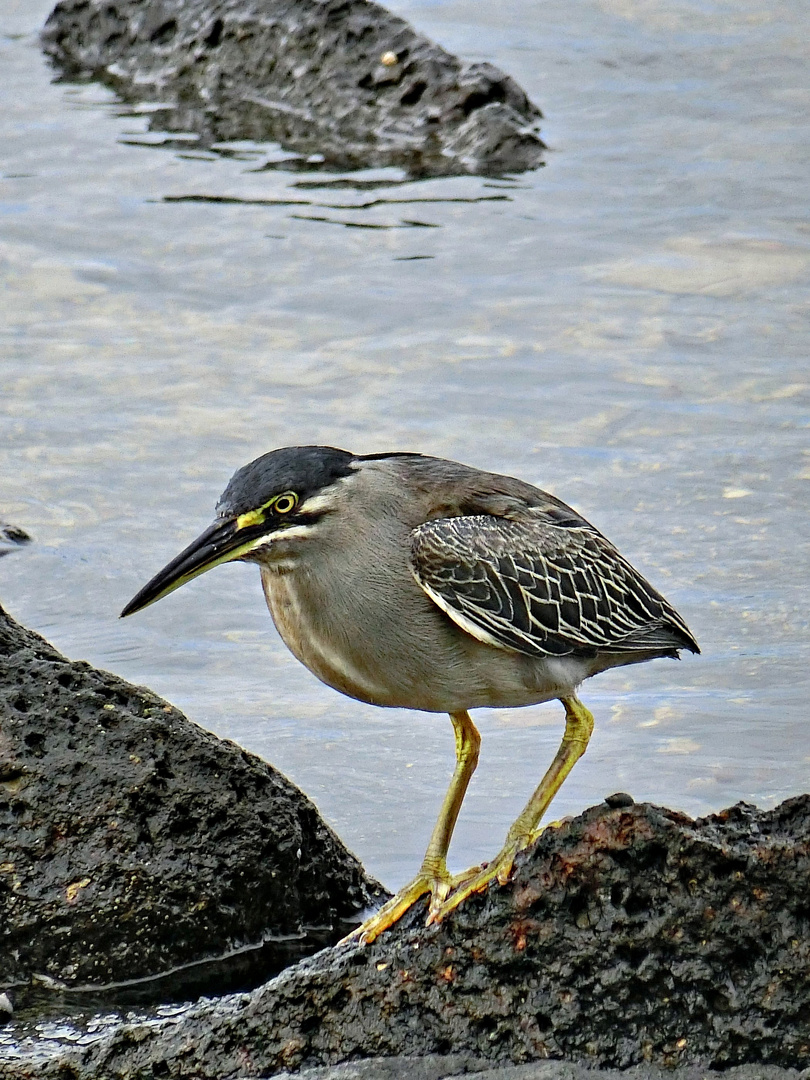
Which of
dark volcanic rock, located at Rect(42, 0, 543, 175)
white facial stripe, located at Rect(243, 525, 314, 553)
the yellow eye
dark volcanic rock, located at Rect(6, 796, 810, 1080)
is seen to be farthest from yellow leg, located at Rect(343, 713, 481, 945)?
dark volcanic rock, located at Rect(42, 0, 543, 175)

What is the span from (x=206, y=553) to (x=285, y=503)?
30 cm

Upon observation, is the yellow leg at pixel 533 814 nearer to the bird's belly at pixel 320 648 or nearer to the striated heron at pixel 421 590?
the striated heron at pixel 421 590

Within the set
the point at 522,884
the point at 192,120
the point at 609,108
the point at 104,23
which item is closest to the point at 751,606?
the point at 522,884

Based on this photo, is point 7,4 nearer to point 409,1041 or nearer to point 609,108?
point 609,108

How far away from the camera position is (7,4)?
18359mm

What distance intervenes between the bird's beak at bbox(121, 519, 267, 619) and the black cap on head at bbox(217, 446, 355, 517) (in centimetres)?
6

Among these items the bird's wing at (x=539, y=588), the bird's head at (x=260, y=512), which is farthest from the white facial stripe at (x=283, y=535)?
the bird's wing at (x=539, y=588)

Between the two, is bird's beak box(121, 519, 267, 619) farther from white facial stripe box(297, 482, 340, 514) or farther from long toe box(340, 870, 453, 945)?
long toe box(340, 870, 453, 945)

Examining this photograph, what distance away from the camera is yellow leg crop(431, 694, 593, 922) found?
15.5 feet

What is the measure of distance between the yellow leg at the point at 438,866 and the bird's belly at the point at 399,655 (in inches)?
18.3

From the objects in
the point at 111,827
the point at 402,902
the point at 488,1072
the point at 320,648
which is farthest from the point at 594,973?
the point at 111,827

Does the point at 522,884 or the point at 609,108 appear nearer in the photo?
the point at 522,884

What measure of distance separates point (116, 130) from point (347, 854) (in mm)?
10778

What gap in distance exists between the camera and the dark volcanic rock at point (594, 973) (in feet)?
14.1
